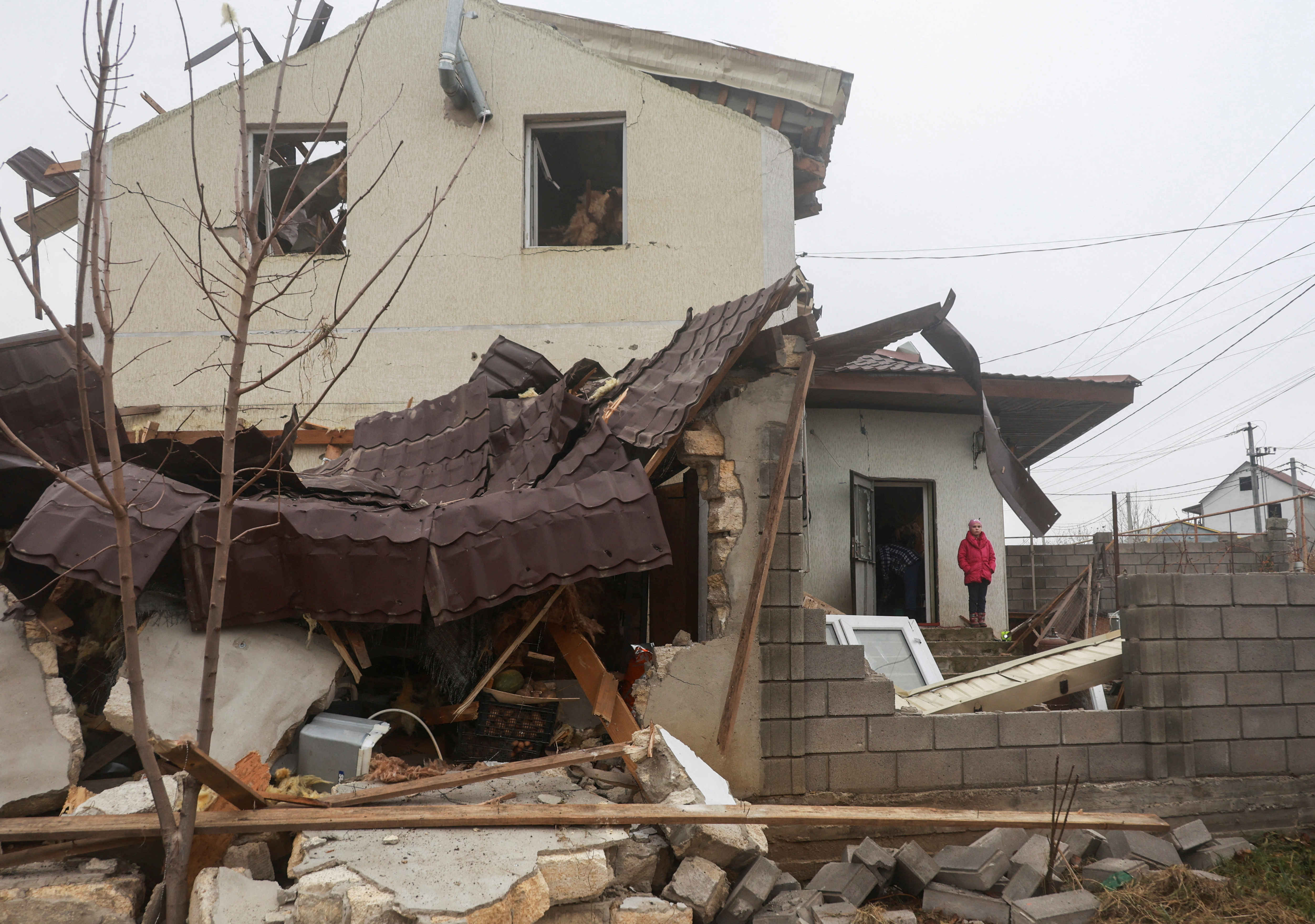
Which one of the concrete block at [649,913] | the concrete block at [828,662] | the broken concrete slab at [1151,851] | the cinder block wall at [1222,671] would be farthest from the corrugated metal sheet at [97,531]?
the cinder block wall at [1222,671]

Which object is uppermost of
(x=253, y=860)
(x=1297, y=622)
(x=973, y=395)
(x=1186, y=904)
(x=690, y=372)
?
(x=973, y=395)

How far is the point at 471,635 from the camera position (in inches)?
228

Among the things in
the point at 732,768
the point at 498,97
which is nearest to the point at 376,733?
the point at 732,768

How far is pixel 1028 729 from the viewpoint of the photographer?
576cm

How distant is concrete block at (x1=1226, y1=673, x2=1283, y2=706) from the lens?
19.8 feet

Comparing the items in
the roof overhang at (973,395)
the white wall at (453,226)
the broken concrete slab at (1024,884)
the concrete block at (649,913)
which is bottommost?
the broken concrete slab at (1024,884)

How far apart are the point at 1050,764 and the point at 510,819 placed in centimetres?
364

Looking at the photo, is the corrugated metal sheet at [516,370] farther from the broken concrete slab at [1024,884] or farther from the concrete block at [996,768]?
the broken concrete slab at [1024,884]

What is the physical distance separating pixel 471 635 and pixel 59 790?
2.33 m

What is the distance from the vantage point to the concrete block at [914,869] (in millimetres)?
4902

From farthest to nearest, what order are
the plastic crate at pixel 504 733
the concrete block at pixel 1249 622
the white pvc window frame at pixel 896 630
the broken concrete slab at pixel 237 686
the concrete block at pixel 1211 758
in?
1. the white pvc window frame at pixel 896 630
2. the concrete block at pixel 1249 622
3. the concrete block at pixel 1211 758
4. the plastic crate at pixel 504 733
5. the broken concrete slab at pixel 237 686

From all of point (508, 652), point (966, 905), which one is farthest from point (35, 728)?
point (966, 905)

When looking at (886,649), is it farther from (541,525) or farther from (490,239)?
(490,239)

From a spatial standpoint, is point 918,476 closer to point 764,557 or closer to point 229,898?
point 764,557
